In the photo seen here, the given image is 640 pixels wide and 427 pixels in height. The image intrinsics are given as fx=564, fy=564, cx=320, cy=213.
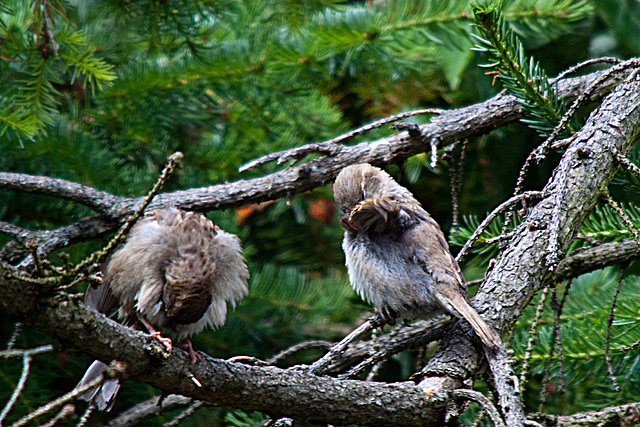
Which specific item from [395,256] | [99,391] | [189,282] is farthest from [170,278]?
[395,256]

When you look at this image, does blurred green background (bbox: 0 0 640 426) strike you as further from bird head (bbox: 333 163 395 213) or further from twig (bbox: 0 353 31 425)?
twig (bbox: 0 353 31 425)

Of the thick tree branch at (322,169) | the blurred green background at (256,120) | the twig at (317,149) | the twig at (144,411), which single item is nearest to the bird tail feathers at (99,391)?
the twig at (144,411)

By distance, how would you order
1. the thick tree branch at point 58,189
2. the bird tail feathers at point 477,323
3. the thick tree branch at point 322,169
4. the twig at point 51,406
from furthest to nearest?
the thick tree branch at point 322,169 → the thick tree branch at point 58,189 → the bird tail feathers at point 477,323 → the twig at point 51,406

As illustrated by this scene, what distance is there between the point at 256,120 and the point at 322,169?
79 centimetres

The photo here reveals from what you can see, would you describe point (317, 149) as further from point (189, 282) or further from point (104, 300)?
point (104, 300)

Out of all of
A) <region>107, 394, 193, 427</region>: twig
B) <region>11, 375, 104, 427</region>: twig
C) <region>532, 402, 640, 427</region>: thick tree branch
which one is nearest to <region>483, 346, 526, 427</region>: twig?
<region>532, 402, 640, 427</region>: thick tree branch

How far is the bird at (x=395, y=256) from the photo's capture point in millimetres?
2111

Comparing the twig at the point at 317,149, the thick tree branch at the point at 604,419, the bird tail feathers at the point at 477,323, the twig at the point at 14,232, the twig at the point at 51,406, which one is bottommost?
the thick tree branch at the point at 604,419

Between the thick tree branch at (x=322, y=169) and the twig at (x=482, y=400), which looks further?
the thick tree branch at (x=322, y=169)

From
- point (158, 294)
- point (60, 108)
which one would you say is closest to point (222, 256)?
point (158, 294)

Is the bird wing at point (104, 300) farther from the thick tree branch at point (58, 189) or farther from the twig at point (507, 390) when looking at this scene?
the twig at point (507, 390)

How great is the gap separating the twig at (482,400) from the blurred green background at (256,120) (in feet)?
2.03

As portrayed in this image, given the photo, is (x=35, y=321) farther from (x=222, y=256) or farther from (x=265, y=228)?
(x=265, y=228)

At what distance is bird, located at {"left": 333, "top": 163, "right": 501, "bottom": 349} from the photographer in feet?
6.93
